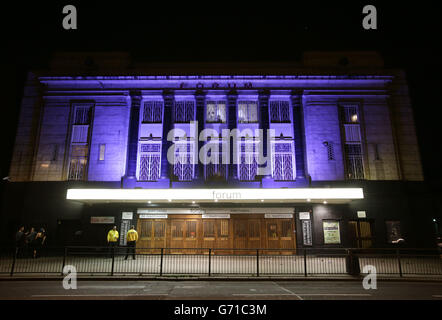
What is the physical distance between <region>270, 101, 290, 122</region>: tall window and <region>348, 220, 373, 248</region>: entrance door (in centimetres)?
935

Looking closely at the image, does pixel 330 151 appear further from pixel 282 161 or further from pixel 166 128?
pixel 166 128

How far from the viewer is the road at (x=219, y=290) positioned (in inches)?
303

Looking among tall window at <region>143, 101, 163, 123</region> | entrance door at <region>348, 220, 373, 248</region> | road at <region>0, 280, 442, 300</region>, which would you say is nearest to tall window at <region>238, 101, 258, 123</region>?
tall window at <region>143, 101, 163, 123</region>

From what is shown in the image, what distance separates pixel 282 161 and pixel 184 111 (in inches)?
353

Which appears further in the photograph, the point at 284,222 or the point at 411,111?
the point at 411,111

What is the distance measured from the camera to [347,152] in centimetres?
2038

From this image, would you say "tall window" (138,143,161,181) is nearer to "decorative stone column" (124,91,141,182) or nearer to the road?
"decorative stone column" (124,91,141,182)

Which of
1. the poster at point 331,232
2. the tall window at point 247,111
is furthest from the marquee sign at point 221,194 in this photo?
the tall window at point 247,111

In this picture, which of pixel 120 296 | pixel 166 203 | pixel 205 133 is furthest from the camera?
pixel 205 133

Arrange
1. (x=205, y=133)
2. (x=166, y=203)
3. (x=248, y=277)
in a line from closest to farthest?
1. (x=248, y=277)
2. (x=166, y=203)
3. (x=205, y=133)

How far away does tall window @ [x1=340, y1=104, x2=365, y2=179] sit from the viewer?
19984 mm
